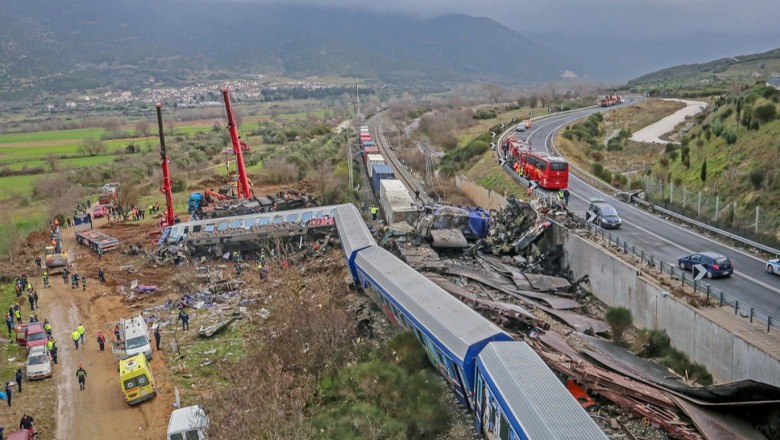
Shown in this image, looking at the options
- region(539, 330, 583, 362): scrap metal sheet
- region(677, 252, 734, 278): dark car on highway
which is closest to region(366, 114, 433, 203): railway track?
region(677, 252, 734, 278): dark car on highway

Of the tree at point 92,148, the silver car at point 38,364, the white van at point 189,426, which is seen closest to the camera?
the white van at point 189,426

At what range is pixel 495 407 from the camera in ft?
44.2

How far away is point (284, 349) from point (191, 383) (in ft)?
19.9

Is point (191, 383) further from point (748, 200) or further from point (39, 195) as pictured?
point (39, 195)

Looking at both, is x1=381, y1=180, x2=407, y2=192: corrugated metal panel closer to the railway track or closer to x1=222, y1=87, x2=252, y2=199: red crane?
the railway track

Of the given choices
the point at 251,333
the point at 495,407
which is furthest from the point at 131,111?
the point at 495,407

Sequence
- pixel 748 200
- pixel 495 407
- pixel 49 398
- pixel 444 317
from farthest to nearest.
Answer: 1. pixel 748 200
2. pixel 49 398
3. pixel 444 317
4. pixel 495 407

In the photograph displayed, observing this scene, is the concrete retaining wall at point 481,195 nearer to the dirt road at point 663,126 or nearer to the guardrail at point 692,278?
the guardrail at point 692,278

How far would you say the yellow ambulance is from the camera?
74.4 feet

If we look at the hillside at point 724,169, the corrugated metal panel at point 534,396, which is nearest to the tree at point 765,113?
the hillside at point 724,169

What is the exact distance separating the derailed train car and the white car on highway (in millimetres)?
13011

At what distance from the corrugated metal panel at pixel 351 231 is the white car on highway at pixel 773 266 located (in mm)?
15137

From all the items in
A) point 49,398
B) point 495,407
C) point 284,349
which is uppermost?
point 495,407

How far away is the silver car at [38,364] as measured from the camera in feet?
83.9
